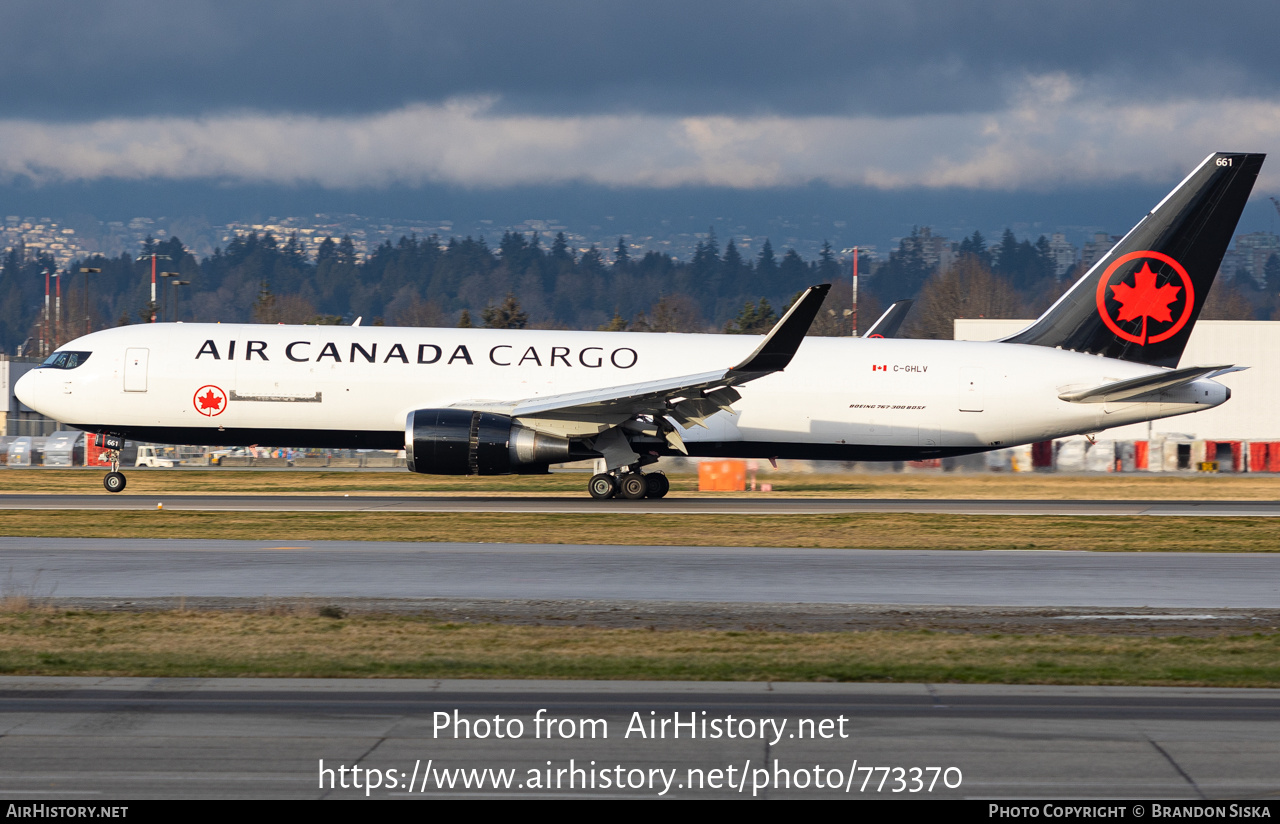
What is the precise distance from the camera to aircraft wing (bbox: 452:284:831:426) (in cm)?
3028

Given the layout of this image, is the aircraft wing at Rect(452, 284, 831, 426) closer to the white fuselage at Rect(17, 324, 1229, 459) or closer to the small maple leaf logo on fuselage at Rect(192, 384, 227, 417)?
the white fuselage at Rect(17, 324, 1229, 459)

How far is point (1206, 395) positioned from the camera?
113ft

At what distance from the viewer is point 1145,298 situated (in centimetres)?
3603

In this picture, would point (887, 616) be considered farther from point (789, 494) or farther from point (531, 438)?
point (789, 494)

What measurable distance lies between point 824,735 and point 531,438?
22.7 meters

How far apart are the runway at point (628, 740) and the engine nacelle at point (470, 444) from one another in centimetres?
1958

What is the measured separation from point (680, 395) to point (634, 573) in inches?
476

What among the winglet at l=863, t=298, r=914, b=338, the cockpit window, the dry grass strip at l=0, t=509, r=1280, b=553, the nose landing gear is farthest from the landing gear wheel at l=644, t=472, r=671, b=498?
the cockpit window

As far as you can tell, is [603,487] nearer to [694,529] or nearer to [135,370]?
[694,529]

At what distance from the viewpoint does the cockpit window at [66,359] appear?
35.3 meters

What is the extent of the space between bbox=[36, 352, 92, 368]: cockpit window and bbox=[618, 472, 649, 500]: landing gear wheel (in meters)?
15.6

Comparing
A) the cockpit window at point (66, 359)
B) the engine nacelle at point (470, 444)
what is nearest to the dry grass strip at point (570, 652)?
the engine nacelle at point (470, 444)

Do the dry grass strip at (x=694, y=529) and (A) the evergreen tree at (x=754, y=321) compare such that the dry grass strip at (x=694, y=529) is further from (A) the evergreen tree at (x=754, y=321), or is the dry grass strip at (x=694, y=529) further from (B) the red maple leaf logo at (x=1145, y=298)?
(A) the evergreen tree at (x=754, y=321)
